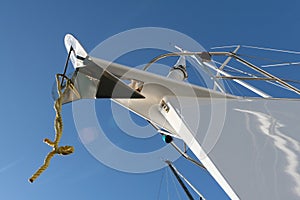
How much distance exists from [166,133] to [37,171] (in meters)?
2.47

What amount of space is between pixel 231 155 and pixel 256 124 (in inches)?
20.2

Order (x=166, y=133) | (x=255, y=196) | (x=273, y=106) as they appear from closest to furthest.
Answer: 1. (x=255, y=196)
2. (x=273, y=106)
3. (x=166, y=133)

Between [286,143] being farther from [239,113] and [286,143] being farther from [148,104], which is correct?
[148,104]

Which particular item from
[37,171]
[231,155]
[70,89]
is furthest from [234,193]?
[70,89]

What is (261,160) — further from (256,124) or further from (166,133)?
(166,133)

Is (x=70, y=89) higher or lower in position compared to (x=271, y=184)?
higher

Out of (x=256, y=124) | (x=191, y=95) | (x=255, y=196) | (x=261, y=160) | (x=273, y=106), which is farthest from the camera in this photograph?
(x=191, y=95)

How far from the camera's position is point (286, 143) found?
2.80 meters

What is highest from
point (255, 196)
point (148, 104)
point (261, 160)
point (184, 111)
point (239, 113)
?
point (148, 104)

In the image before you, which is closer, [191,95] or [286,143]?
[286,143]

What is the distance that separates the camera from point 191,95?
11.8 ft

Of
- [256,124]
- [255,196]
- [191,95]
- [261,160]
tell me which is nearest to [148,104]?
[191,95]

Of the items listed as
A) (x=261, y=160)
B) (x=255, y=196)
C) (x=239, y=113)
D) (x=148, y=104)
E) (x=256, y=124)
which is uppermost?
(x=148, y=104)

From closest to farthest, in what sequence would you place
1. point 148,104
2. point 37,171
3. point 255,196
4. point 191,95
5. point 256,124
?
point 255,196, point 37,171, point 256,124, point 191,95, point 148,104
